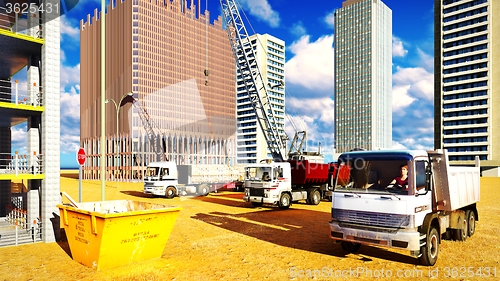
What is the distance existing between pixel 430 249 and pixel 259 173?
13.3 metres

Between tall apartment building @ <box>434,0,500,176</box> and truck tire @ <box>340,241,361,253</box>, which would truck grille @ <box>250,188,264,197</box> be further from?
tall apartment building @ <box>434,0,500,176</box>

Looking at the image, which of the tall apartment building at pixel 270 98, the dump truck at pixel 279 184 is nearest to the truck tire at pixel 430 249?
the dump truck at pixel 279 184

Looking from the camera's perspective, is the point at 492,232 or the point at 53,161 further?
the point at 492,232

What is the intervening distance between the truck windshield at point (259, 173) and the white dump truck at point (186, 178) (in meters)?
9.48

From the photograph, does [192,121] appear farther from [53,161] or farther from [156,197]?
[53,161]

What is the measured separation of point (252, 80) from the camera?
4259 cm

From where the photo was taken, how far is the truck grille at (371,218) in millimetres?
8820

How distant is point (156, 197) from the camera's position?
31.2 metres

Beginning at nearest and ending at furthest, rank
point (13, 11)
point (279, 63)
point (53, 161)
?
point (53, 161) < point (13, 11) < point (279, 63)

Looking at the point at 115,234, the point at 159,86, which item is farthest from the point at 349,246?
the point at 159,86

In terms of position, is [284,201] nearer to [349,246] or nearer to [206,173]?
[349,246]

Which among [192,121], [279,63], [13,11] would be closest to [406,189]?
[13,11]

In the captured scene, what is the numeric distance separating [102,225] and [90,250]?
1345 mm

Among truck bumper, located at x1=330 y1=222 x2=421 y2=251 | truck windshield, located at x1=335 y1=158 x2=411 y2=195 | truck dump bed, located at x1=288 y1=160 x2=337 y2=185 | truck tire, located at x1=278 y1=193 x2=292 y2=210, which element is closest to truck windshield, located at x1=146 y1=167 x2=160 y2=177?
truck dump bed, located at x1=288 y1=160 x2=337 y2=185
